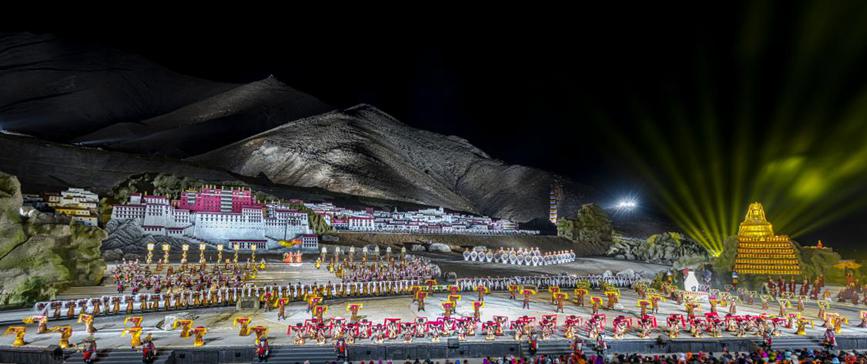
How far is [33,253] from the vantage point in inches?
953

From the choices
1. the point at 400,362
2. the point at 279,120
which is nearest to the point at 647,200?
the point at 279,120

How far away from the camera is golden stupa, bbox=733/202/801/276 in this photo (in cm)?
3481

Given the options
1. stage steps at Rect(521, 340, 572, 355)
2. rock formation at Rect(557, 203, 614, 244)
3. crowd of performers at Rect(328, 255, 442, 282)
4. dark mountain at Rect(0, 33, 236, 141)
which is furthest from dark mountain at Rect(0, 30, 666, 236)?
stage steps at Rect(521, 340, 572, 355)

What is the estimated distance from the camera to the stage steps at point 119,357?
15328mm

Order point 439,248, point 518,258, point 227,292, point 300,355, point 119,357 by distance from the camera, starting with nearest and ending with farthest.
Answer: point 119,357, point 300,355, point 227,292, point 518,258, point 439,248

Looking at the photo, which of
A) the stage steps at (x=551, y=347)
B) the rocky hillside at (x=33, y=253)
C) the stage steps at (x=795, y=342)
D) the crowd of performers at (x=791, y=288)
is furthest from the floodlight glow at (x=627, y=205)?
the rocky hillside at (x=33, y=253)

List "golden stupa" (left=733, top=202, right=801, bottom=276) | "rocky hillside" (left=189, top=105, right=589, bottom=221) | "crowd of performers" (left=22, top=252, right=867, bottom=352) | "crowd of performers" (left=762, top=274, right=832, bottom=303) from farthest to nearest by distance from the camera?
"rocky hillside" (left=189, top=105, right=589, bottom=221) < "golden stupa" (left=733, top=202, right=801, bottom=276) < "crowd of performers" (left=762, top=274, right=832, bottom=303) < "crowd of performers" (left=22, top=252, right=867, bottom=352)

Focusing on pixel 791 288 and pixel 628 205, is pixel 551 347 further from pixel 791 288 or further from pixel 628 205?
pixel 628 205

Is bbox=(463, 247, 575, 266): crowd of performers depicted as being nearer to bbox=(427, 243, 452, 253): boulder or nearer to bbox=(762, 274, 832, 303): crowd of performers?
bbox=(427, 243, 452, 253): boulder

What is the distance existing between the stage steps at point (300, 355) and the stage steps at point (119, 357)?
272 centimetres

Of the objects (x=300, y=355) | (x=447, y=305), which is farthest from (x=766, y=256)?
(x=300, y=355)

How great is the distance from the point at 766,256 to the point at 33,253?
1747 inches

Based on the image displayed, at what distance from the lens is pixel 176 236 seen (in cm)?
5034

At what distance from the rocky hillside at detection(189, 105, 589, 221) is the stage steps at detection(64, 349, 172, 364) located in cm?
9627
